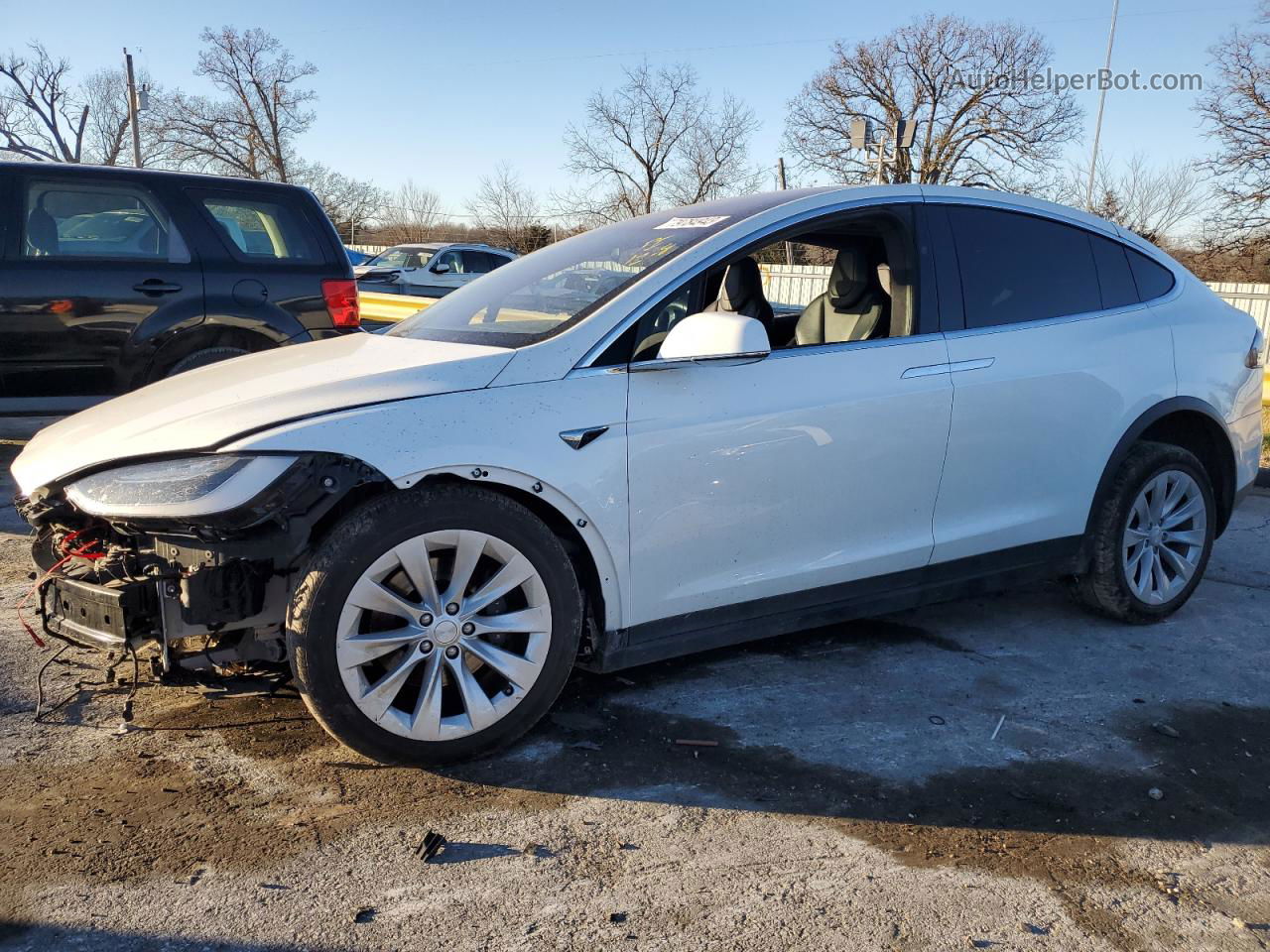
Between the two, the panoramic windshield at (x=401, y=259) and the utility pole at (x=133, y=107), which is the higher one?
the utility pole at (x=133, y=107)

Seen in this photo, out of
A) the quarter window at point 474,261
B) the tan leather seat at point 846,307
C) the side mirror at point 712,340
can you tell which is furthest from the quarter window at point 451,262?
the side mirror at point 712,340

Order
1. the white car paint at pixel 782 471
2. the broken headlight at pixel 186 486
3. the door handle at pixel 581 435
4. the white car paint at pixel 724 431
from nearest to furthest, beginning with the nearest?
the broken headlight at pixel 186 486 < the white car paint at pixel 724 431 < the door handle at pixel 581 435 < the white car paint at pixel 782 471

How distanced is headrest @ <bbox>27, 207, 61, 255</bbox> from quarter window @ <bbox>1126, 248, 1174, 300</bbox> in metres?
5.78

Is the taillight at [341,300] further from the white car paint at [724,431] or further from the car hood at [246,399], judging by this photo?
the car hood at [246,399]

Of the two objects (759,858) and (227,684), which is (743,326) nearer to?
(759,858)

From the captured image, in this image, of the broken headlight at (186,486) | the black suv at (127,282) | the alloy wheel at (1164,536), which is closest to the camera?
the broken headlight at (186,486)

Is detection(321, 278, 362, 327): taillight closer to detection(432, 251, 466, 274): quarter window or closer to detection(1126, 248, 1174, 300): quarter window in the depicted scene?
detection(1126, 248, 1174, 300): quarter window

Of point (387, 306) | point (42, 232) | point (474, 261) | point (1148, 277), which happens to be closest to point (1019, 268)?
point (1148, 277)

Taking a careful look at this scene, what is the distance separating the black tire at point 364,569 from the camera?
2805 millimetres

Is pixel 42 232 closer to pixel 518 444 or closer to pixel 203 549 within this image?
pixel 203 549

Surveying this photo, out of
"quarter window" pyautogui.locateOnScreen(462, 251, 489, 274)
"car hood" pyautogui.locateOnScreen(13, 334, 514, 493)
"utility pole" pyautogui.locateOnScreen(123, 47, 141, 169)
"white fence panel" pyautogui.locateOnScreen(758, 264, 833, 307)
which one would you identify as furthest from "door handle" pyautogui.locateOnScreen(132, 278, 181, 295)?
"utility pole" pyautogui.locateOnScreen(123, 47, 141, 169)

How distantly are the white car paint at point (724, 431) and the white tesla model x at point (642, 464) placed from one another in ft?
0.04

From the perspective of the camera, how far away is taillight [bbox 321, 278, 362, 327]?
668 centimetres

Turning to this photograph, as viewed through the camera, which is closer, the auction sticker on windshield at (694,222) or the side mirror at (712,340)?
the side mirror at (712,340)
